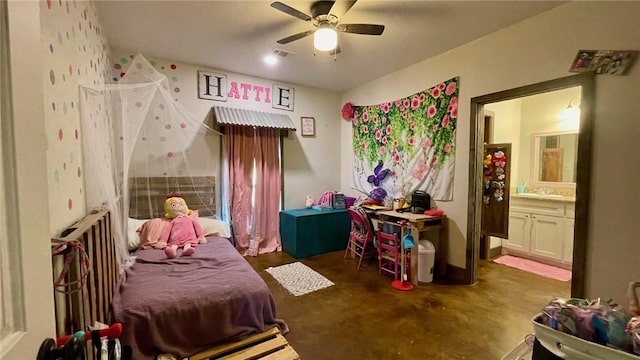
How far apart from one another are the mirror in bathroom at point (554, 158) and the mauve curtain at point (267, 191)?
3867mm

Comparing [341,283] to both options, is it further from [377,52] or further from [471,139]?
[377,52]

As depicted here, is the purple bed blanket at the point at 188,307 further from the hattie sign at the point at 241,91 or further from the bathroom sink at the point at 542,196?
the bathroom sink at the point at 542,196

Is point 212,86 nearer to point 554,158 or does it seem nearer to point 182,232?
point 182,232

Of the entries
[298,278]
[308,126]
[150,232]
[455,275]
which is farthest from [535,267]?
[150,232]

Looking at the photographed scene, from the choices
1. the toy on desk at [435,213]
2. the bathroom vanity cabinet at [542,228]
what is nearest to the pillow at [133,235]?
the toy on desk at [435,213]

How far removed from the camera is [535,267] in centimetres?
341

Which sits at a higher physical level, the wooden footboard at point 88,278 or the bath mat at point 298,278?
the wooden footboard at point 88,278

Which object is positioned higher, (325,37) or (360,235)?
(325,37)

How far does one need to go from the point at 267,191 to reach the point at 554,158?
13.7 feet

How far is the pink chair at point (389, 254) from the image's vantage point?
305 cm

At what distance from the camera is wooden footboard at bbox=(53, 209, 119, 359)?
41.8 inches

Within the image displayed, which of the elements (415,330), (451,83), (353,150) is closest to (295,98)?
(353,150)

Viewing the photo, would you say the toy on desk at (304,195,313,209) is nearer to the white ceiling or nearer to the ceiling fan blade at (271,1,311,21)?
the white ceiling

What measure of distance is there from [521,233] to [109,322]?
4.64 metres
